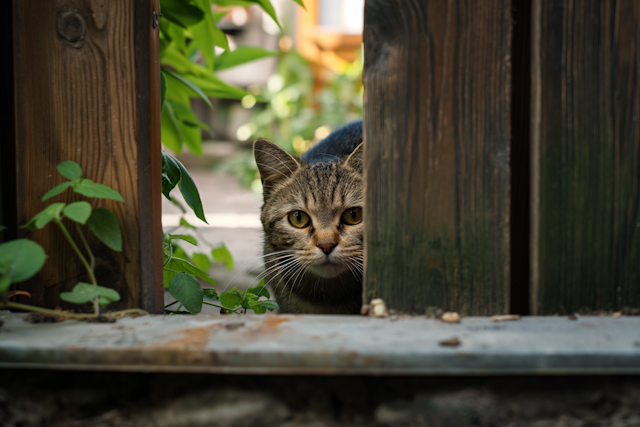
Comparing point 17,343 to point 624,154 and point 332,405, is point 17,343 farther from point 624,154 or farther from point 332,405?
point 624,154

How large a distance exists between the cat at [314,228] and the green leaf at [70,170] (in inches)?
34.6

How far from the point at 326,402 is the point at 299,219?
1.21 m

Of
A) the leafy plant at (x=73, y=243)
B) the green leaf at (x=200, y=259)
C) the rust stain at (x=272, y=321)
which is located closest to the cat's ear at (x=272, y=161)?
the green leaf at (x=200, y=259)

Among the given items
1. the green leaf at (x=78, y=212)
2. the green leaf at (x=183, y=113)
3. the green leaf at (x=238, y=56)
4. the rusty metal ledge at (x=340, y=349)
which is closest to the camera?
the rusty metal ledge at (x=340, y=349)

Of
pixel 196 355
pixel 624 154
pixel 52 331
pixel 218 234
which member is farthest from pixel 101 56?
pixel 218 234

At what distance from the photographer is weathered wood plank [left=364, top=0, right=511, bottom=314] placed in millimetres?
1143

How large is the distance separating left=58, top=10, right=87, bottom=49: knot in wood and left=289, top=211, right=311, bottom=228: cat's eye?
1139 mm

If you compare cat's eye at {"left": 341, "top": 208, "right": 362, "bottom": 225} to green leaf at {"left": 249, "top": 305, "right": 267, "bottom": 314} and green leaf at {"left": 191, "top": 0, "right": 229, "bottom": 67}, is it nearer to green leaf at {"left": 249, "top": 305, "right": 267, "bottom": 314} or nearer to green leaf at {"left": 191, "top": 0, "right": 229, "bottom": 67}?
green leaf at {"left": 249, "top": 305, "right": 267, "bottom": 314}

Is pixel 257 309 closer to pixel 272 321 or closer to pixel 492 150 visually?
pixel 272 321

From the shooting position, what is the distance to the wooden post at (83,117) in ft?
4.09

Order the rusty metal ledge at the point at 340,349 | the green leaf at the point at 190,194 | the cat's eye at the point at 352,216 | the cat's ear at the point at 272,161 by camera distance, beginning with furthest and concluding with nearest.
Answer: the cat's ear at the point at 272,161, the cat's eye at the point at 352,216, the green leaf at the point at 190,194, the rusty metal ledge at the point at 340,349

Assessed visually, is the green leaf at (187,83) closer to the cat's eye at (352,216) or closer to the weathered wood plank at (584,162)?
the cat's eye at (352,216)

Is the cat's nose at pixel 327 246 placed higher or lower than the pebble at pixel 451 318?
higher

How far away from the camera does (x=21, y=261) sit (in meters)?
1.01
